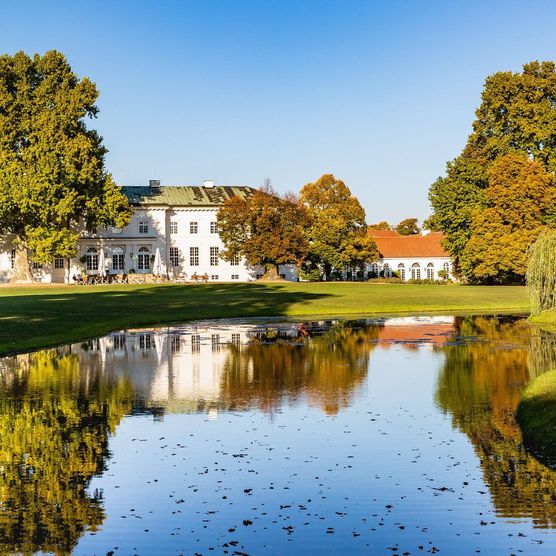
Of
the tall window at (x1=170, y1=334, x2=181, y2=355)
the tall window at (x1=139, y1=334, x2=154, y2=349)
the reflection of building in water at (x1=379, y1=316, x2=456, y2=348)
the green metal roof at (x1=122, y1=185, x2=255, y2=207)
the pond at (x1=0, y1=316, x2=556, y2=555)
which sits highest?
the green metal roof at (x1=122, y1=185, x2=255, y2=207)

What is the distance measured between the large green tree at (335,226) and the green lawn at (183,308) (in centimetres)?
2668

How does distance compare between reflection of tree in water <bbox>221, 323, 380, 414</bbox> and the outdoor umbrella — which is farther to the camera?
the outdoor umbrella

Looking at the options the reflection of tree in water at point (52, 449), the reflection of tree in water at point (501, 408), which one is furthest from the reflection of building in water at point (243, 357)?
the reflection of tree in water at point (501, 408)

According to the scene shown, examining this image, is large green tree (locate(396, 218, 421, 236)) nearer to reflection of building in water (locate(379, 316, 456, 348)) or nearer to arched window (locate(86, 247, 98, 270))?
arched window (locate(86, 247, 98, 270))

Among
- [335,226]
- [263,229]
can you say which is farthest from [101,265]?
[335,226]

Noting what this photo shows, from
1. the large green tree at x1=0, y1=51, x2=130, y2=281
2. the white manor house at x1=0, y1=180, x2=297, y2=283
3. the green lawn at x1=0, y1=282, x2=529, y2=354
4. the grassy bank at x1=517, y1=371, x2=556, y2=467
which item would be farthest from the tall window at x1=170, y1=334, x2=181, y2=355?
the white manor house at x1=0, y1=180, x2=297, y2=283

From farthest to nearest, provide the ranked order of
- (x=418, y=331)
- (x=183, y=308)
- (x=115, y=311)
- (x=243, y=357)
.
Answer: (x=183, y=308) → (x=115, y=311) → (x=418, y=331) → (x=243, y=357)

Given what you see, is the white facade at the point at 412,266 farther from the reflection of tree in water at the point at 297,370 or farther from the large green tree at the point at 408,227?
the reflection of tree in water at the point at 297,370

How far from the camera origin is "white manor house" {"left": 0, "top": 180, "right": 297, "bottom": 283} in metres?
93.5

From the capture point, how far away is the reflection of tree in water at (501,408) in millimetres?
9953

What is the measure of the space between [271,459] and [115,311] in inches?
1340

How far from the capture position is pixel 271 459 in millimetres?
11898

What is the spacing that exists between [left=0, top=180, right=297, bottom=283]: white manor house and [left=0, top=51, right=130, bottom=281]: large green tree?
12.3 metres

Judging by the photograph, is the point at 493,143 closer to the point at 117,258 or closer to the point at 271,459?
the point at 117,258
